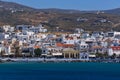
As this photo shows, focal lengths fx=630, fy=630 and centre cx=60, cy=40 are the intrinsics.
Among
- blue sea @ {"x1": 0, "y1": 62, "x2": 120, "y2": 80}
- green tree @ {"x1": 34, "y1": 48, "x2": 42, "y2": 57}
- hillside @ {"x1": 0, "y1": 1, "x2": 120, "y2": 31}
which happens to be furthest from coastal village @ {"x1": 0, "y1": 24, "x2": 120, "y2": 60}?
hillside @ {"x1": 0, "y1": 1, "x2": 120, "y2": 31}

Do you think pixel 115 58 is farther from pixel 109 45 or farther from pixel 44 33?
pixel 44 33

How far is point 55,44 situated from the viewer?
377ft

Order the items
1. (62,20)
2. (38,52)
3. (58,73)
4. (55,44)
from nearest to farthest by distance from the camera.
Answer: (58,73) → (38,52) → (55,44) → (62,20)

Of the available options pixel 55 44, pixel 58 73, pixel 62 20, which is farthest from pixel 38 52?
pixel 62 20

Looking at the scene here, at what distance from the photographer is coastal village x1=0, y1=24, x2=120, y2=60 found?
105938mm

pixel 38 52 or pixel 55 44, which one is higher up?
pixel 55 44

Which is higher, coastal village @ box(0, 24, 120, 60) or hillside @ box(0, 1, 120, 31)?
hillside @ box(0, 1, 120, 31)

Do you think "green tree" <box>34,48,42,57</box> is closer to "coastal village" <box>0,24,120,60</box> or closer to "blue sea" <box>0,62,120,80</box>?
"coastal village" <box>0,24,120,60</box>

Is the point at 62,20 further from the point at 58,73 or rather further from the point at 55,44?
the point at 58,73

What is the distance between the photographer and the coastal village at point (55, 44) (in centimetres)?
10594

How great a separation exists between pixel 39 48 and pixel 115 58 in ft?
42.1

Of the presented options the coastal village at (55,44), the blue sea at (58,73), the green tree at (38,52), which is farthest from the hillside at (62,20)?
the blue sea at (58,73)

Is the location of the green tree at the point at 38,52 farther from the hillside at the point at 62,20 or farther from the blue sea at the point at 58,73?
the hillside at the point at 62,20

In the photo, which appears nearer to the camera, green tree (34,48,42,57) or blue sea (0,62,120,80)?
blue sea (0,62,120,80)
